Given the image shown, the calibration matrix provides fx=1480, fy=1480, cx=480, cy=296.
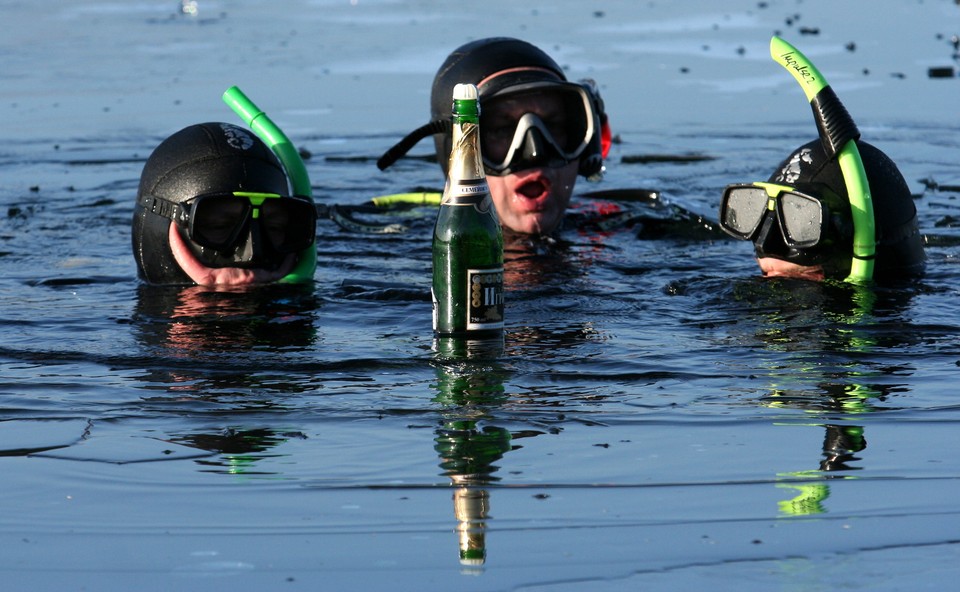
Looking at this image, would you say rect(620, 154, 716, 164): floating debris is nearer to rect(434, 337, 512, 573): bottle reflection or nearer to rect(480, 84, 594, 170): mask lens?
rect(480, 84, 594, 170): mask lens

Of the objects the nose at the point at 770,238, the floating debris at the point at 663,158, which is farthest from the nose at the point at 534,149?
the floating debris at the point at 663,158

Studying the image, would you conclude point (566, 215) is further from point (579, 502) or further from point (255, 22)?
point (255, 22)

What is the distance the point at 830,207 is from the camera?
5512 millimetres

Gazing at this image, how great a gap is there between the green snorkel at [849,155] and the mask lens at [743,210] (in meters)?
0.32

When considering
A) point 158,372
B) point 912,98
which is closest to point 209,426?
point 158,372

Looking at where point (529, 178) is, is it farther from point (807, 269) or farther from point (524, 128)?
point (807, 269)

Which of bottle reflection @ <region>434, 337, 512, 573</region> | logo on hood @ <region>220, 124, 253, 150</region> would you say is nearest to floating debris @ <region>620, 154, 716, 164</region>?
logo on hood @ <region>220, 124, 253, 150</region>

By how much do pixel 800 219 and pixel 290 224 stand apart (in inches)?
76.9

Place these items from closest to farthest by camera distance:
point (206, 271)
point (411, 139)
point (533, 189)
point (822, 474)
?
point (822, 474)
point (206, 271)
point (411, 139)
point (533, 189)

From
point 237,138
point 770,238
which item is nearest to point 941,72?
point 770,238

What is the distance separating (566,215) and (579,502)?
4793mm

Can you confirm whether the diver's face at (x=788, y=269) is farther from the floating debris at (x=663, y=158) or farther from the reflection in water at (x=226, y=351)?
the floating debris at (x=663, y=158)

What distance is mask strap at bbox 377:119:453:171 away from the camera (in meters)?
6.99

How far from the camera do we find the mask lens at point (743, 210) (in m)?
5.69
